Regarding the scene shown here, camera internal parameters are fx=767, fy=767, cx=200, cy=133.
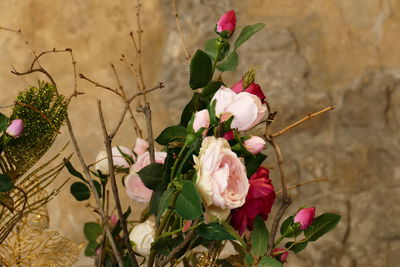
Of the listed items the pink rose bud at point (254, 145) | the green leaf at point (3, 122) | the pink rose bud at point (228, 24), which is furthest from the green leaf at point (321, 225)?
the green leaf at point (3, 122)

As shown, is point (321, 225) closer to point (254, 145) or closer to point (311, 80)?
point (254, 145)

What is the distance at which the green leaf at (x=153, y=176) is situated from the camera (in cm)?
78

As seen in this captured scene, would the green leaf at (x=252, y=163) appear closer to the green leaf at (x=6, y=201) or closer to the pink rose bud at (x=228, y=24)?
the pink rose bud at (x=228, y=24)

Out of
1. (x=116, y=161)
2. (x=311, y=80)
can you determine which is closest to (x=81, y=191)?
(x=116, y=161)

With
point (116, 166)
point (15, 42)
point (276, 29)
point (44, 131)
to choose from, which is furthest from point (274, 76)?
point (44, 131)

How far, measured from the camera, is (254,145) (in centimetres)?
74

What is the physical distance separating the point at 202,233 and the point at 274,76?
1.06 meters

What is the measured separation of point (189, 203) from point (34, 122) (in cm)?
20

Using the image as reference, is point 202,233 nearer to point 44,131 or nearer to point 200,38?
point 44,131

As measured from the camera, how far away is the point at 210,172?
70 cm

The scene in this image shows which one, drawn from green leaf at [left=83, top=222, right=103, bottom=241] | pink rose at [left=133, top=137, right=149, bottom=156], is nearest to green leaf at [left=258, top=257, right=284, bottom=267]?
pink rose at [left=133, top=137, right=149, bottom=156]

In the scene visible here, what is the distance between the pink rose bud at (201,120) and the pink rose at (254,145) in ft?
0.15

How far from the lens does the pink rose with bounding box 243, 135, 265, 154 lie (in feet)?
2.42

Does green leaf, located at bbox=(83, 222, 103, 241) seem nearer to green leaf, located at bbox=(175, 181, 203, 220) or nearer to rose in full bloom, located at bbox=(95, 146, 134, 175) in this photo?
rose in full bloom, located at bbox=(95, 146, 134, 175)
